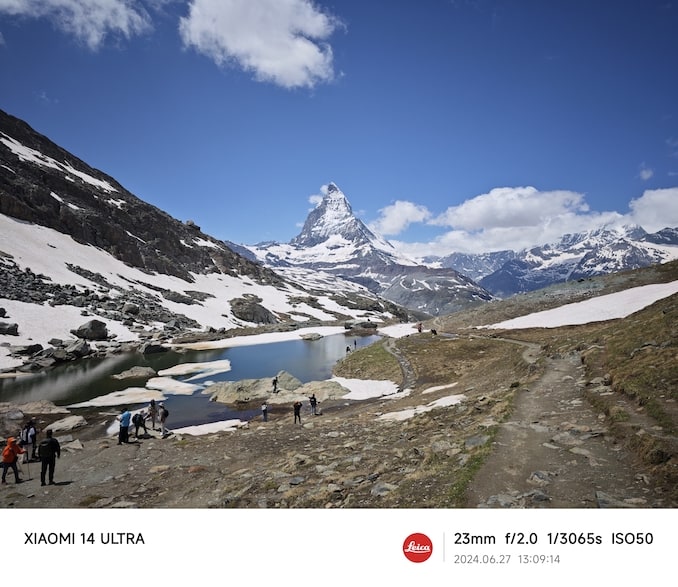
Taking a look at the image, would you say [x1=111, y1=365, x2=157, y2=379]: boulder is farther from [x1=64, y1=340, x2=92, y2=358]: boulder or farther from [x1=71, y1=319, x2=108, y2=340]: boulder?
[x1=71, y1=319, x2=108, y2=340]: boulder

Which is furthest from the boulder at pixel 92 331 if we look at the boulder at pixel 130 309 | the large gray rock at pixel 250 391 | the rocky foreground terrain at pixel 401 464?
the rocky foreground terrain at pixel 401 464

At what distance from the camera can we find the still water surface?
3603 centimetres

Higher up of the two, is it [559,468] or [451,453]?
[559,468]

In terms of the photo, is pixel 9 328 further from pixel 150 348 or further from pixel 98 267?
pixel 98 267

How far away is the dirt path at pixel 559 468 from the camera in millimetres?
7328

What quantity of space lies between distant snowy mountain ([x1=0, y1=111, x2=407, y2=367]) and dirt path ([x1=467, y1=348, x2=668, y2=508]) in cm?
6511

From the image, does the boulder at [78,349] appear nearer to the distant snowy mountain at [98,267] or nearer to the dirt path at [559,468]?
the distant snowy mountain at [98,267]

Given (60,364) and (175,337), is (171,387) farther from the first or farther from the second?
(175,337)

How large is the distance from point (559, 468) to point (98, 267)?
438ft
